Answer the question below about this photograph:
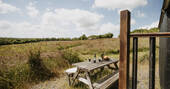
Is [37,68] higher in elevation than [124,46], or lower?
lower

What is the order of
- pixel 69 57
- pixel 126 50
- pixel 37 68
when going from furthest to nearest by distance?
pixel 69 57, pixel 37 68, pixel 126 50

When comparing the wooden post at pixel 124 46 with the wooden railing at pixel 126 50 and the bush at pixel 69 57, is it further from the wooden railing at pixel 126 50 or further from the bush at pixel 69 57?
the bush at pixel 69 57

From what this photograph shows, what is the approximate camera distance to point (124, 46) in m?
0.81

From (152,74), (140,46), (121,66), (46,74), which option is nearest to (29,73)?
Answer: (46,74)

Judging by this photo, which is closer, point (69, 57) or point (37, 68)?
point (37, 68)

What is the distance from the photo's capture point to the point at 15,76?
8.26 feet

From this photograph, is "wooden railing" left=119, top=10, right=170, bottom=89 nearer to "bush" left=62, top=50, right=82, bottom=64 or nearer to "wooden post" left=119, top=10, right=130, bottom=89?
"wooden post" left=119, top=10, right=130, bottom=89

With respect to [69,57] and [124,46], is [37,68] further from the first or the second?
[124,46]

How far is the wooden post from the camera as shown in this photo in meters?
0.79

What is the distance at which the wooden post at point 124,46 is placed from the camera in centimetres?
79

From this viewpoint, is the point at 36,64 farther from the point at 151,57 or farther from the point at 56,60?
the point at 151,57

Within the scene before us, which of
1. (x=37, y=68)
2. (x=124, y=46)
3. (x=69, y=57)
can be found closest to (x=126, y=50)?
(x=124, y=46)

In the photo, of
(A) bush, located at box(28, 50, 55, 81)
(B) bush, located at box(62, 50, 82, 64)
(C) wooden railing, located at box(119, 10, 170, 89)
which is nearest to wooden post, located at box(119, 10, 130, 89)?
(C) wooden railing, located at box(119, 10, 170, 89)

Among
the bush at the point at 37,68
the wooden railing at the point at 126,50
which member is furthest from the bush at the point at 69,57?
the wooden railing at the point at 126,50
